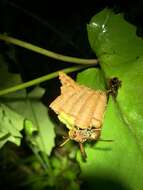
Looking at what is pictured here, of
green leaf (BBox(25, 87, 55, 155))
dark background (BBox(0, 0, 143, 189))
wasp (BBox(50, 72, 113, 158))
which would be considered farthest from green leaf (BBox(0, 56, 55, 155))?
wasp (BBox(50, 72, 113, 158))

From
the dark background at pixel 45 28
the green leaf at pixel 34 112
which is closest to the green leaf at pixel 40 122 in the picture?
the green leaf at pixel 34 112

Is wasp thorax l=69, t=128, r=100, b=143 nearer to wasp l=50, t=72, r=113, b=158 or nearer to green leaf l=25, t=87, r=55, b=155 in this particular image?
wasp l=50, t=72, r=113, b=158

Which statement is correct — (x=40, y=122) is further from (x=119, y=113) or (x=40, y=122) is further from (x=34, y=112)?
(x=119, y=113)

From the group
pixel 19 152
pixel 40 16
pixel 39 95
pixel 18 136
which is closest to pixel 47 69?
pixel 39 95

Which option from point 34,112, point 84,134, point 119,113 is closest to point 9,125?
point 34,112

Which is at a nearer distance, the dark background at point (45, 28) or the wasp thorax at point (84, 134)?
the wasp thorax at point (84, 134)

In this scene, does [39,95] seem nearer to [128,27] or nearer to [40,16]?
[40,16]

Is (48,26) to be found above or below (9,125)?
above

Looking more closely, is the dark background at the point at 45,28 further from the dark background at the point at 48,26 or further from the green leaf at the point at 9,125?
the green leaf at the point at 9,125
